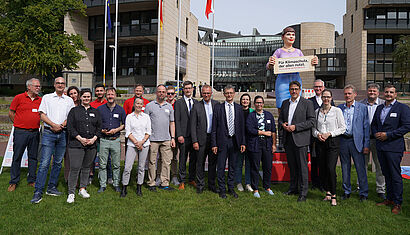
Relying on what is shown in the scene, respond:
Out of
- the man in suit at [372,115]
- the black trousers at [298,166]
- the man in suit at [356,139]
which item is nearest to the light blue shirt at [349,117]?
the man in suit at [356,139]

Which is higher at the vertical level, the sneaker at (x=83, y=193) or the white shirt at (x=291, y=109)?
the white shirt at (x=291, y=109)

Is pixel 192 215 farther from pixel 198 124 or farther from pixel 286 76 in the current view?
pixel 286 76

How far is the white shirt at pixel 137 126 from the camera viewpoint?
573 centimetres

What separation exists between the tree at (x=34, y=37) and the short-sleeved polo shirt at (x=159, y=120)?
20.6 metres

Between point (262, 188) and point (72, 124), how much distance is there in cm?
411

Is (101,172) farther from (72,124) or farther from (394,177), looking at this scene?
(394,177)

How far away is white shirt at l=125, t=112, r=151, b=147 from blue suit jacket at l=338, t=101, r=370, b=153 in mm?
3987

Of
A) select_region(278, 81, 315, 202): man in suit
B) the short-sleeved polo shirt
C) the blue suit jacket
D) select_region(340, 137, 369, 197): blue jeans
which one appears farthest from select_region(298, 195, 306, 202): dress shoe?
the short-sleeved polo shirt

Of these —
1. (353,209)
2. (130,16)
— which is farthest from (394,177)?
(130,16)

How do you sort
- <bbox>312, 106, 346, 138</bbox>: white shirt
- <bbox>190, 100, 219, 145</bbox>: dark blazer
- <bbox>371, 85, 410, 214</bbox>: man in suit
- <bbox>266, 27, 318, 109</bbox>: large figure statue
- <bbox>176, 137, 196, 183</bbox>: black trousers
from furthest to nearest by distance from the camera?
<bbox>266, 27, 318, 109</bbox>: large figure statue < <bbox>176, 137, 196, 183</bbox>: black trousers < <bbox>190, 100, 219, 145</bbox>: dark blazer < <bbox>312, 106, 346, 138</bbox>: white shirt < <bbox>371, 85, 410, 214</bbox>: man in suit

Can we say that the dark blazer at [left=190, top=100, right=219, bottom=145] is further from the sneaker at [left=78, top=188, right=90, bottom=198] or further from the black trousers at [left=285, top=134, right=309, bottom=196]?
the sneaker at [left=78, top=188, right=90, bottom=198]

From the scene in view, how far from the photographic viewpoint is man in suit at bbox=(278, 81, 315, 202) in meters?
5.50

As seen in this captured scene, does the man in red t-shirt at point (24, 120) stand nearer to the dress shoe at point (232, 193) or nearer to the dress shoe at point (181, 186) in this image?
the dress shoe at point (181, 186)

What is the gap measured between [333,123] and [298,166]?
1.06 meters
